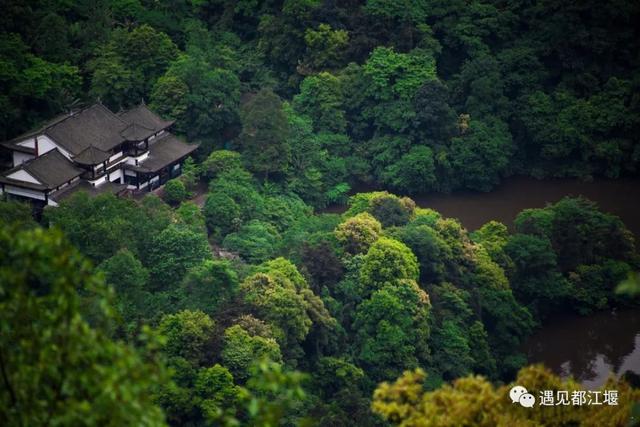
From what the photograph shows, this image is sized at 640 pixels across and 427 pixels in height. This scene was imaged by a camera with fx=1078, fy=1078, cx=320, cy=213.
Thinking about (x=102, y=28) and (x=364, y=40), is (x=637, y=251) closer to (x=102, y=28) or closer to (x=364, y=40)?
(x=364, y=40)

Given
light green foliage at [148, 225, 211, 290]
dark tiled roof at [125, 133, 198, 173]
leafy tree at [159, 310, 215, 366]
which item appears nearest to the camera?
leafy tree at [159, 310, 215, 366]

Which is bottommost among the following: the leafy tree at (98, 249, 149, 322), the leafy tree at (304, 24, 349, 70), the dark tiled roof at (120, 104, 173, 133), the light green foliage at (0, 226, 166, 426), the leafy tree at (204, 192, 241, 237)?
the light green foliage at (0, 226, 166, 426)

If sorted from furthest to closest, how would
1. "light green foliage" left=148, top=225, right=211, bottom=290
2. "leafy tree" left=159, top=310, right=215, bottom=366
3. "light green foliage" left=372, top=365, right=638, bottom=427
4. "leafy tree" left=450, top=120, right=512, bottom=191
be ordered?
"leafy tree" left=450, top=120, right=512, bottom=191, "light green foliage" left=148, top=225, right=211, bottom=290, "leafy tree" left=159, top=310, right=215, bottom=366, "light green foliage" left=372, top=365, right=638, bottom=427

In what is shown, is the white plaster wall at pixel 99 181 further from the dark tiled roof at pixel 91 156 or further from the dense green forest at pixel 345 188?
the dense green forest at pixel 345 188

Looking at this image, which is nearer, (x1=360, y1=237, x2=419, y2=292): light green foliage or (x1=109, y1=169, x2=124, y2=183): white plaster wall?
(x1=360, y1=237, x2=419, y2=292): light green foliage

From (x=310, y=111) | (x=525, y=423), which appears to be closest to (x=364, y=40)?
(x=310, y=111)

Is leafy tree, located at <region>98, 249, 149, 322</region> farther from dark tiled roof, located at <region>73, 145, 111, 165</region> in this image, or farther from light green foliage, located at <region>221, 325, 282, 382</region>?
dark tiled roof, located at <region>73, 145, 111, 165</region>

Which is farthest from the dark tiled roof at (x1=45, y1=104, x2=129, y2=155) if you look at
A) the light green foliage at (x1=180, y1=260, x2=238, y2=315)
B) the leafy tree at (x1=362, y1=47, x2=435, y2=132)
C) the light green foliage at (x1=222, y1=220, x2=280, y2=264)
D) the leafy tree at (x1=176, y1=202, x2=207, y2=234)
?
the leafy tree at (x1=362, y1=47, x2=435, y2=132)
